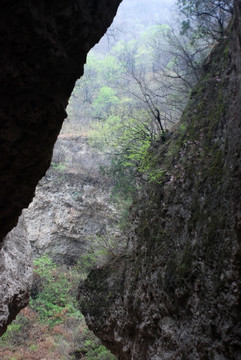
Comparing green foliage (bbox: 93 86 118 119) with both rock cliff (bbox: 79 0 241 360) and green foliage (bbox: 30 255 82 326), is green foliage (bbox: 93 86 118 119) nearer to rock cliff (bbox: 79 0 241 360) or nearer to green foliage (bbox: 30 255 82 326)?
green foliage (bbox: 30 255 82 326)

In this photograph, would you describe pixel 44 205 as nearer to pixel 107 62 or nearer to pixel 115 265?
pixel 115 265

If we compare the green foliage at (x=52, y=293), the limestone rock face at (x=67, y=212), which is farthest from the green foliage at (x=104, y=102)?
the green foliage at (x=52, y=293)

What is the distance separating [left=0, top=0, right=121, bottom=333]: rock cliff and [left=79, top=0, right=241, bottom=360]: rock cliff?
1.77 metres

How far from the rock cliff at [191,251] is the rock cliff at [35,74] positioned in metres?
1.77

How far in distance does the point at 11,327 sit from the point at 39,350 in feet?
5.42

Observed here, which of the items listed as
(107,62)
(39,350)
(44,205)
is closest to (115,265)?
(39,350)

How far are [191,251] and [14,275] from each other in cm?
310

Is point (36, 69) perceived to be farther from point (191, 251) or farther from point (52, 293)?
point (52, 293)

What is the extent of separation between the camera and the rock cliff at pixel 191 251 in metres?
2.93

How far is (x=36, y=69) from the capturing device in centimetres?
217

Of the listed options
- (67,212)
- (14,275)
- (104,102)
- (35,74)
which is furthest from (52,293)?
(104,102)

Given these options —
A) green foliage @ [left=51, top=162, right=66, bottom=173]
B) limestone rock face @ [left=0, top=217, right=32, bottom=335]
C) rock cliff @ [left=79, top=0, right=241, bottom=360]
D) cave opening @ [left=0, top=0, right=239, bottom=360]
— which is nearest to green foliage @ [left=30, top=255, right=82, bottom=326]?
cave opening @ [left=0, top=0, right=239, bottom=360]

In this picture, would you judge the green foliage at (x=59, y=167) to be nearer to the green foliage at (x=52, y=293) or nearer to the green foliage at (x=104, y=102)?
the green foliage at (x=52, y=293)

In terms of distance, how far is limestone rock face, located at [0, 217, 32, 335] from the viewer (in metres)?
4.71
